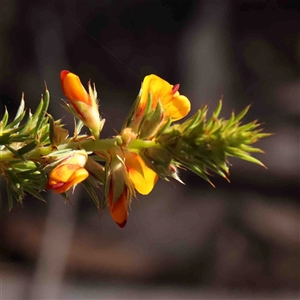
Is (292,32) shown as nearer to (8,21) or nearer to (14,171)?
(8,21)

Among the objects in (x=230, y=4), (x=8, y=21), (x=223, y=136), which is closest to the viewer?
(x=223, y=136)

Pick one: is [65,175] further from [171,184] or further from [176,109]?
[171,184]

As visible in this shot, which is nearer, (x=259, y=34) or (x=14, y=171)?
(x=14, y=171)

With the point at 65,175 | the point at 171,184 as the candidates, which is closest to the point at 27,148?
the point at 65,175

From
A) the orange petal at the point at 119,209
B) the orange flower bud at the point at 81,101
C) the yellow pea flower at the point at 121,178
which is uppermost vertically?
the orange flower bud at the point at 81,101

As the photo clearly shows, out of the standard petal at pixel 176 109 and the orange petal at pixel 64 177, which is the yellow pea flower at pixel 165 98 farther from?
the orange petal at pixel 64 177

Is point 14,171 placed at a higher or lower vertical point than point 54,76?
lower

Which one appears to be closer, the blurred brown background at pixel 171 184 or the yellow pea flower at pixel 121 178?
the yellow pea flower at pixel 121 178

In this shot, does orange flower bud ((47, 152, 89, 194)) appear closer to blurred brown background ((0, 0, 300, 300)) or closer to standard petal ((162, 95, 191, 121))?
standard petal ((162, 95, 191, 121))

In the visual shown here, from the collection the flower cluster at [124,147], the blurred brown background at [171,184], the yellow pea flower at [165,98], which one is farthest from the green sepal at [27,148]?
the blurred brown background at [171,184]

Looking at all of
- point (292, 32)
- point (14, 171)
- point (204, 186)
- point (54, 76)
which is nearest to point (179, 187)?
point (204, 186)
